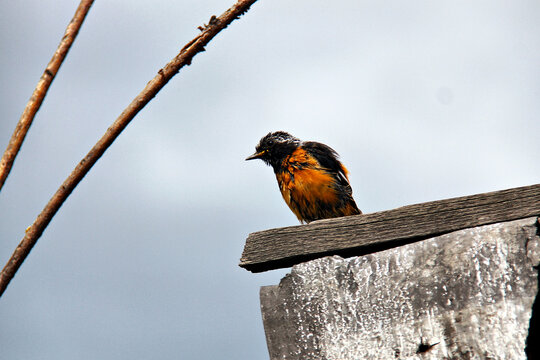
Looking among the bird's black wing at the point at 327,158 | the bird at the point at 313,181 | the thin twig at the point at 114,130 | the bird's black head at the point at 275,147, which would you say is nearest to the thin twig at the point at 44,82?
the thin twig at the point at 114,130

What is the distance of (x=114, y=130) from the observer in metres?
1.14

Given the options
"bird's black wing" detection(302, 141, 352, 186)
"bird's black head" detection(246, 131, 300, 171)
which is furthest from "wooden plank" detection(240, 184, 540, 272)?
"bird's black head" detection(246, 131, 300, 171)

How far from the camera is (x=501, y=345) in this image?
2.18 metres

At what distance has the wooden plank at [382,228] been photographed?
2441 mm

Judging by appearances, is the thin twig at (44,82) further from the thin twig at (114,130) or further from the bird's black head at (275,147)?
the bird's black head at (275,147)

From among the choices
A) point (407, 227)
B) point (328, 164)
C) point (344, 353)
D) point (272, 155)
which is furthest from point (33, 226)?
point (272, 155)

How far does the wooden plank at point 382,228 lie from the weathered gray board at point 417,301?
0.06 meters

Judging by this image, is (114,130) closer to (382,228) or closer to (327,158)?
(382,228)

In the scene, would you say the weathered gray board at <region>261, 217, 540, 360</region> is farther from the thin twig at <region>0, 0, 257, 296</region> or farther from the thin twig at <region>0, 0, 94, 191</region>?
the thin twig at <region>0, 0, 94, 191</region>

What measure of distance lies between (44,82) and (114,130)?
151mm

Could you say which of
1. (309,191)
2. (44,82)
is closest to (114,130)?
(44,82)

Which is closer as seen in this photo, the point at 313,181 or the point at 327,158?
the point at 313,181

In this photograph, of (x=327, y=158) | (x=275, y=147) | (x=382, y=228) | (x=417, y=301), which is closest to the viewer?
(x=417, y=301)

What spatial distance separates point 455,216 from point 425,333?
1.63 ft
